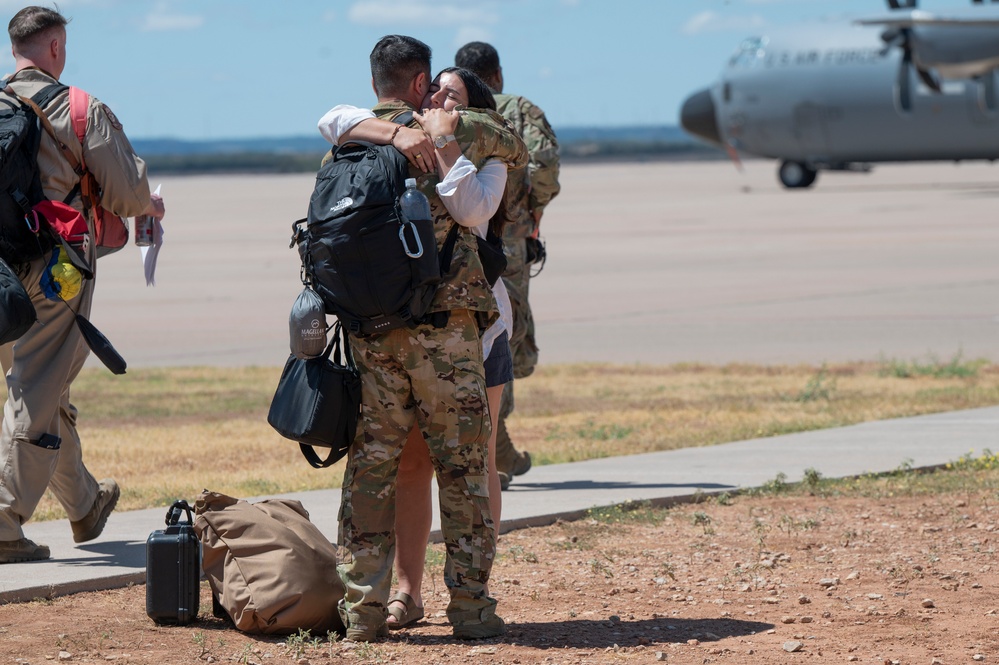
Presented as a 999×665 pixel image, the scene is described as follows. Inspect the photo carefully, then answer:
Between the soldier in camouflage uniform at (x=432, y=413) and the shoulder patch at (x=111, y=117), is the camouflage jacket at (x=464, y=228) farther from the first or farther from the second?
the shoulder patch at (x=111, y=117)

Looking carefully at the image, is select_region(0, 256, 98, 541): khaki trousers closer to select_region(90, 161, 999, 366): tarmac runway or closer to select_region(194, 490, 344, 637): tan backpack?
select_region(194, 490, 344, 637): tan backpack

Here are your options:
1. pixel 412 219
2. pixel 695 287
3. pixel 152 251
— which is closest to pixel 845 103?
pixel 695 287

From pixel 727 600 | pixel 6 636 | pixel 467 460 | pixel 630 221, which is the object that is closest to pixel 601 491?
pixel 727 600

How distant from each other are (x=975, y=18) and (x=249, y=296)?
74.6 feet

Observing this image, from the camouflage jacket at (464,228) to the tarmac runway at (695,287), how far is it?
9.18 meters

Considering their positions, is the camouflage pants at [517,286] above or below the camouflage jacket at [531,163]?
below

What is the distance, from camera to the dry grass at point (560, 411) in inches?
374

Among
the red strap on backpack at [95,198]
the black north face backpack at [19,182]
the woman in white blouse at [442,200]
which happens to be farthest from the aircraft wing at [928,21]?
the woman in white blouse at [442,200]

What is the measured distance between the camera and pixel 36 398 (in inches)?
247

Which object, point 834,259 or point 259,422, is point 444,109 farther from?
point 834,259

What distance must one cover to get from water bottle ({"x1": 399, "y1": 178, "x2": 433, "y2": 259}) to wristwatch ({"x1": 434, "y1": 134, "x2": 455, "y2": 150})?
20cm

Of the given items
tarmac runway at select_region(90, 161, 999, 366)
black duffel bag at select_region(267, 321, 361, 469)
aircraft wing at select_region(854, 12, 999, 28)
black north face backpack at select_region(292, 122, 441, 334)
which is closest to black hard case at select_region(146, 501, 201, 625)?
black duffel bag at select_region(267, 321, 361, 469)

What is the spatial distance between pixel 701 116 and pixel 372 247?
1861 inches

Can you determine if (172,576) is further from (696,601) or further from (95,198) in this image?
(696,601)
